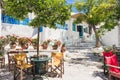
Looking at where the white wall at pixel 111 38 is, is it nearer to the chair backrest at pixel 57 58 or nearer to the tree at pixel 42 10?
the chair backrest at pixel 57 58

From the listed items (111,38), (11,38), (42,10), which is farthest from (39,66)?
(111,38)

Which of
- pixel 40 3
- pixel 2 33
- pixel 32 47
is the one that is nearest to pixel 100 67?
pixel 40 3

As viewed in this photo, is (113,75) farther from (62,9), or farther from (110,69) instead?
(62,9)

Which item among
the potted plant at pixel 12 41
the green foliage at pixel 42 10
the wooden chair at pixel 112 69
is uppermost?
the green foliage at pixel 42 10

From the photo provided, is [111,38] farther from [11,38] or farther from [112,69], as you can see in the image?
[112,69]

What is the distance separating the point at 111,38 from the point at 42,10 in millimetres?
18369

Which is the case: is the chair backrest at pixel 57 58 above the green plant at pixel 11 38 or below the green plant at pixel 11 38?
below

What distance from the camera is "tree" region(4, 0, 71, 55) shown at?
311 inches

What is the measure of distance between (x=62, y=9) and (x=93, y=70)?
4.11 meters

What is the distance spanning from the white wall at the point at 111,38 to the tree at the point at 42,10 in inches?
651

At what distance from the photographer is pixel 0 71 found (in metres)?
10.1

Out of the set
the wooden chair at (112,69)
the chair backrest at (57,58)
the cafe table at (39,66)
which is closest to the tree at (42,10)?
the cafe table at (39,66)

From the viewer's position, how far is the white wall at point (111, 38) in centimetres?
2412

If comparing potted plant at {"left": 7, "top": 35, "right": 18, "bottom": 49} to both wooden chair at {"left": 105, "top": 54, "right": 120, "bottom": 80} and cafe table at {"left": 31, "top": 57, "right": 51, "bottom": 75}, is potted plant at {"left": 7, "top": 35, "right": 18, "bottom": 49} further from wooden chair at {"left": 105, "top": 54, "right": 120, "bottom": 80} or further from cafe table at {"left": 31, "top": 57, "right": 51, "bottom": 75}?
wooden chair at {"left": 105, "top": 54, "right": 120, "bottom": 80}
